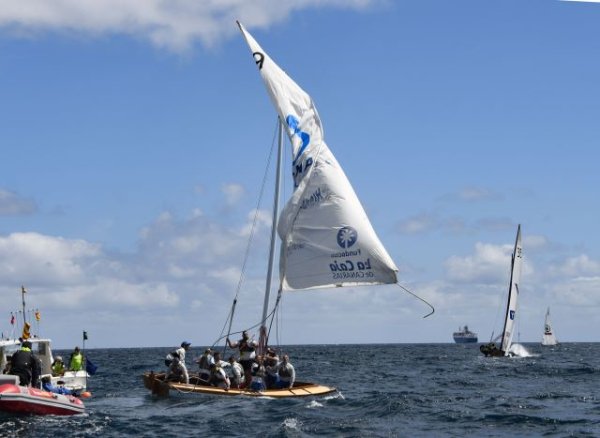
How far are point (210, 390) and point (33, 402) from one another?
6380 millimetres

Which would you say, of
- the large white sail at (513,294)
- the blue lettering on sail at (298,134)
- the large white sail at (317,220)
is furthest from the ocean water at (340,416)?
the large white sail at (513,294)

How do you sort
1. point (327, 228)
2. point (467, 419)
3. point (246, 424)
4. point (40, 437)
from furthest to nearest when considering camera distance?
point (327, 228) < point (467, 419) < point (246, 424) < point (40, 437)

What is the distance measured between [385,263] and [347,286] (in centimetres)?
155

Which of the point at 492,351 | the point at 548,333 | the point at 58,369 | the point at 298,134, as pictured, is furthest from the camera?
the point at 548,333

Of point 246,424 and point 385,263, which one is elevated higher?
point 385,263

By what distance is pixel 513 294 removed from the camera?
89188mm

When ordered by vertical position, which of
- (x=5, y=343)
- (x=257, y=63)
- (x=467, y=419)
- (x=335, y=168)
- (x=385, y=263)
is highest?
(x=257, y=63)

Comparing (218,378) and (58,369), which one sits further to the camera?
(58,369)

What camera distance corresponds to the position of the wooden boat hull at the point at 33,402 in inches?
1024

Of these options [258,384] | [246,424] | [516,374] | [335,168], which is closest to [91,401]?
[258,384]

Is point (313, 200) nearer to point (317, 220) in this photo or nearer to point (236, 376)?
point (317, 220)

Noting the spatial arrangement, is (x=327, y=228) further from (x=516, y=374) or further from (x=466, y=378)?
(x=516, y=374)

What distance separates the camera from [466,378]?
52.8 metres

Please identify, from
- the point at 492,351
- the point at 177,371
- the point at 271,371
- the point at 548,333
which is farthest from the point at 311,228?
the point at 548,333
